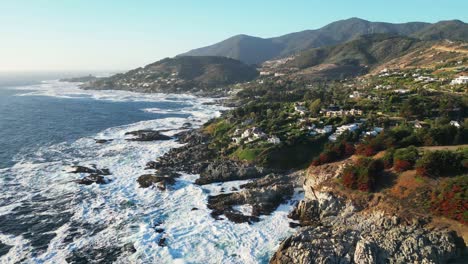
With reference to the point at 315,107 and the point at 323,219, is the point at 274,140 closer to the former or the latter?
the point at 315,107

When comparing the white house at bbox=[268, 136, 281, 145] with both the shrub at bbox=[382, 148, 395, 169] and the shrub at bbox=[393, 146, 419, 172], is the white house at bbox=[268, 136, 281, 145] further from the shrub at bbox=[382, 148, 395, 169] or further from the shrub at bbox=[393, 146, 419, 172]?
the shrub at bbox=[393, 146, 419, 172]

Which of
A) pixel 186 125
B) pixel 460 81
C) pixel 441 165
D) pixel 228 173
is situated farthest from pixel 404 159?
pixel 186 125

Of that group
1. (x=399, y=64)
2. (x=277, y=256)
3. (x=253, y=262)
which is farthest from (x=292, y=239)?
(x=399, y=64)

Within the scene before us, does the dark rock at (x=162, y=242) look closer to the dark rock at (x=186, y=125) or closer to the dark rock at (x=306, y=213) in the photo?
the dark rock at (x=306, y=213)

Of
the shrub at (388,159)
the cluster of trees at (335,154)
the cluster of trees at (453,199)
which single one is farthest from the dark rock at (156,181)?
the cluster of trees at (453,199)

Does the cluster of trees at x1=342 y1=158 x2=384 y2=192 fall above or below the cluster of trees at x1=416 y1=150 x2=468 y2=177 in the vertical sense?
below

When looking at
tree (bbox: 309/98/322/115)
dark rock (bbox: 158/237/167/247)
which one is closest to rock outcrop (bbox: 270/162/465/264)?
dark rock (bbox: 158/237/167/247)

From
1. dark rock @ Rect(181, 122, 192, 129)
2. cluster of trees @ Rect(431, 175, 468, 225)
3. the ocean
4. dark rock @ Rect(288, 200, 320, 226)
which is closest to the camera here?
cluster of trees @ Rect(431, 175, 468, 225)

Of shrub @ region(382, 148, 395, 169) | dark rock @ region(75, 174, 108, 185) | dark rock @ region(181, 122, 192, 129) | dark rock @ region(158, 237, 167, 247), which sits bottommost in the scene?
dark rock @ region(158, 237, 167, 247)

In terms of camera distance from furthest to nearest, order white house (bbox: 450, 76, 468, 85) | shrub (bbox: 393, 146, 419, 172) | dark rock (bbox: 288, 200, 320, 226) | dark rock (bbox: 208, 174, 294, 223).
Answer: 1. white house (bbox: 450, 76, 468, 85)
2. dark rock (bbox: 208, 174, 294, 223)
3. shrub (bbox: 393, 146, 419, 172)
4. dark rock (bbox: 288, 200, 320, 226)
